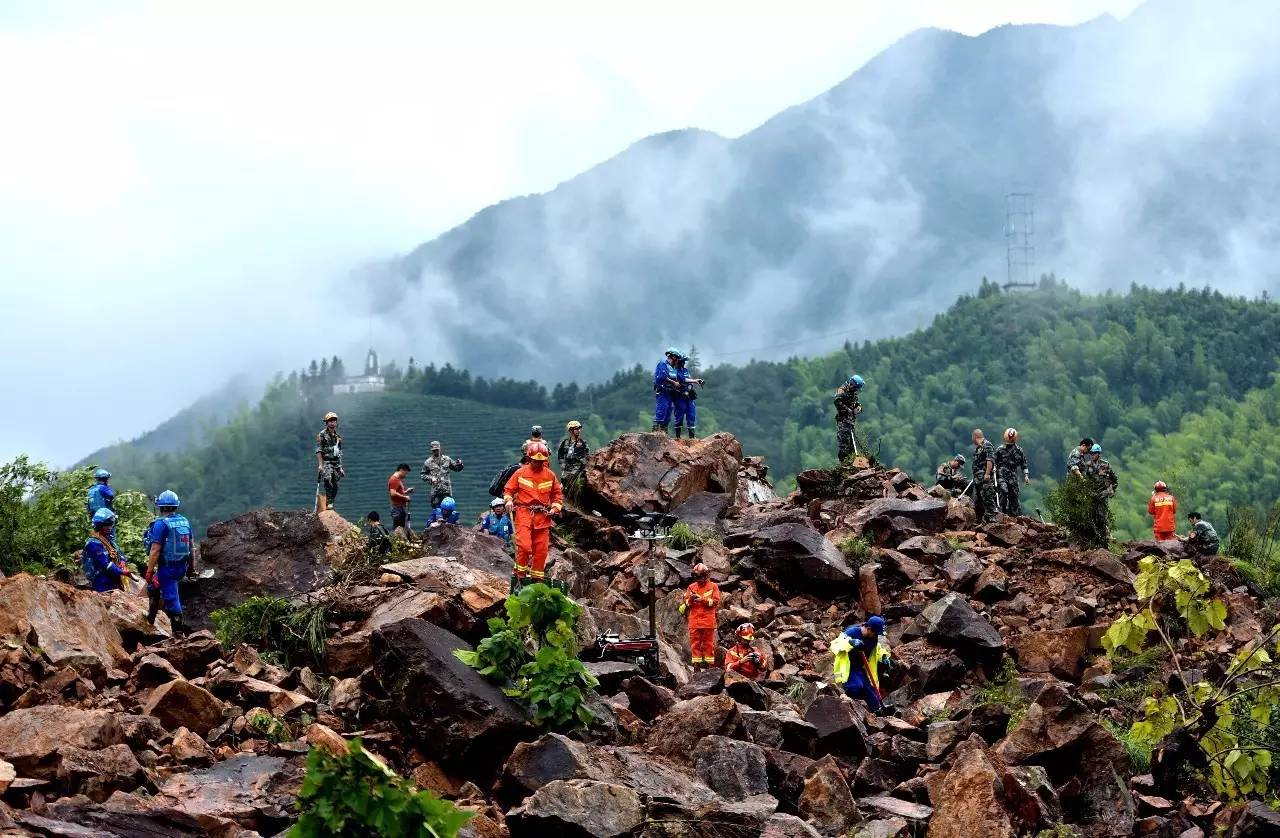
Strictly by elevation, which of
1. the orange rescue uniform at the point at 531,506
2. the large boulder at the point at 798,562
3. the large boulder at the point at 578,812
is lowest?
the large boulder at the point at 578,812

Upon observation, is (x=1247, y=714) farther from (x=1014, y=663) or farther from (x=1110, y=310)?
(x=1110, y=310)

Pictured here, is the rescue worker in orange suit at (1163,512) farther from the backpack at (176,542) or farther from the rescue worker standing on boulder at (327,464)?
the backpack at (176,542)

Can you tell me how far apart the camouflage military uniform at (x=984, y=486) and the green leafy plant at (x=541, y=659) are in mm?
14520

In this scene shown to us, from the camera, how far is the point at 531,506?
55.6 feet

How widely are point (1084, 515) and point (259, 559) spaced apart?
1322 cm

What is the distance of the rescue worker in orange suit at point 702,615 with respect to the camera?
17.4 metres

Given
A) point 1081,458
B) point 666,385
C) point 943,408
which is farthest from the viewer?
point 943,408

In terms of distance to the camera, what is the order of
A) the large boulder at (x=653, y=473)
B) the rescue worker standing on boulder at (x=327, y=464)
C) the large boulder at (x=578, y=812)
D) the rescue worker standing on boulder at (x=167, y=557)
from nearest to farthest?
the large boulder at (x=578, y=812) → the rescue worker standing on boulder at (x=167, y=557) → the rescue worker standing on boulder at (x=327, y=464) → the large boulder at (x=653, y=473)

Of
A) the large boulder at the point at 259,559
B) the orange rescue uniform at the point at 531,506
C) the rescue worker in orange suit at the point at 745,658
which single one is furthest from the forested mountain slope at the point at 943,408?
the orange rescue uniform at the point at 531,506

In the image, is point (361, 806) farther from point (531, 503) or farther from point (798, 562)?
point (798, 562)

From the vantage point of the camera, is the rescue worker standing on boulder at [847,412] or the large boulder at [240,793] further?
the rescue worker standing on boulder at [847,412]

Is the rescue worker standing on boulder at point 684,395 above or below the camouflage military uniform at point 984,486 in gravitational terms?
above

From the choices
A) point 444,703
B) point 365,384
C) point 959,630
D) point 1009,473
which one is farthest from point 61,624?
point 365,384

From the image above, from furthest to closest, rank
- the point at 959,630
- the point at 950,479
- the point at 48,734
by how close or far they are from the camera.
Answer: the point at 950,479 → the point at 959,630 → the point at 48,734
